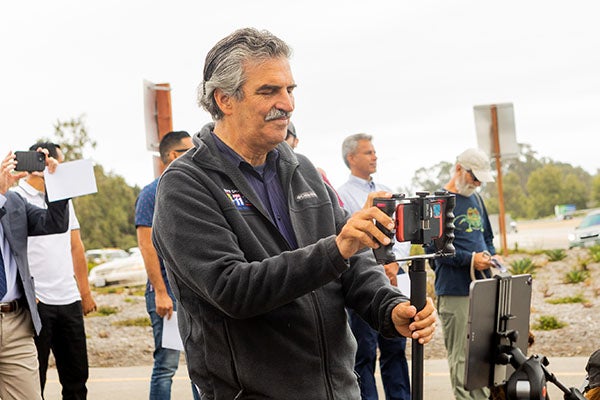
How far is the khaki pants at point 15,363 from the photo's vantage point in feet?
17.1

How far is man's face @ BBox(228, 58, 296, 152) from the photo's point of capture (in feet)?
9.30

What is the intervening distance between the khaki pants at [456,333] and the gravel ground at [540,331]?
3107 millimetres

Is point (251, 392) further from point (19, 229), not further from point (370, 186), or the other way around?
point (370, 186)

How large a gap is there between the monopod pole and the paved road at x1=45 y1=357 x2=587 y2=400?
5.36 meters

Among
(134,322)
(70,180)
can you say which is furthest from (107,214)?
(70,180)

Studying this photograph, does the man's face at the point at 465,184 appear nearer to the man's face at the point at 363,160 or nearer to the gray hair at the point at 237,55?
the man's face at the point at 363,160

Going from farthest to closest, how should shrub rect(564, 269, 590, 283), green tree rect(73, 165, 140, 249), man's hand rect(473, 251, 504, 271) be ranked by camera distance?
green tree rect(73, 165, 140, 249), shrub rect(564, 269, 590, 283), man's hand rect(473, 251, 504, 271)

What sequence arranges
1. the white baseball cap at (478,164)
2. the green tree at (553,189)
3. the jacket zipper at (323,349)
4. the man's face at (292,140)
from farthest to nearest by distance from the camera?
1. the green tree at (553,189)
2. the white baseball cap at (478,164)
3. the man's face at (292,140)
4. the jacket zipper at (323,349)

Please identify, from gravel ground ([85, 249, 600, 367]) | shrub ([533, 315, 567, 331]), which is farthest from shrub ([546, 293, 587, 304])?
shrub ([533, 315, 567, 331])

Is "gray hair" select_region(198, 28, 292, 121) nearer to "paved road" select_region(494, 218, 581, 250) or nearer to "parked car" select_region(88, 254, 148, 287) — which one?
"parked car" select_region(88, 254, 148, 287)

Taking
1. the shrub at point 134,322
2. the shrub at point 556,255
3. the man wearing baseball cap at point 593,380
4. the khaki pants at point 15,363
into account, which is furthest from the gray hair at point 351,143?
the shrub at point 556,255

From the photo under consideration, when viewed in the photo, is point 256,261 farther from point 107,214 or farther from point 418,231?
point 107,214

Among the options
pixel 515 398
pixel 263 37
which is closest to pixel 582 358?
pixel 515 398

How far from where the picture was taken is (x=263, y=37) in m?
2.87
